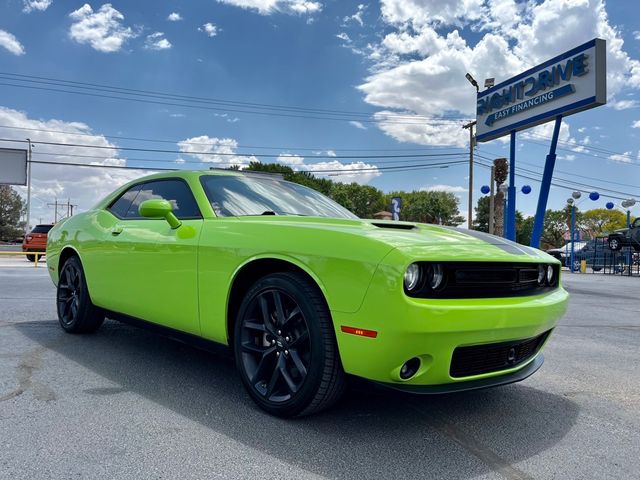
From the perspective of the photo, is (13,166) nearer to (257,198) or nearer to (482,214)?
(257,198)

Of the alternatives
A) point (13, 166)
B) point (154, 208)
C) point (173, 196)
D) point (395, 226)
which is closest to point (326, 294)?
point (395, 226)

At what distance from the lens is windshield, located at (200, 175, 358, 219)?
3.37m

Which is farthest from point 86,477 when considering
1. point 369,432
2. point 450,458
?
point 450,458

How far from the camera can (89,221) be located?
14.8 feet

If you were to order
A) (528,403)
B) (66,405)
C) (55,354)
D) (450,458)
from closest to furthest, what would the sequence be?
1. (450,458)
2. (66,405)
3. (528,403)
4. (55,354)

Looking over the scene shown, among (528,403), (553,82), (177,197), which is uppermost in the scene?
(553,82)

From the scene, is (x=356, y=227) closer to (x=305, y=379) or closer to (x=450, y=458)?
(x=305, y=379)

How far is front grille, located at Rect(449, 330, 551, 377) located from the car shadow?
1.08ft

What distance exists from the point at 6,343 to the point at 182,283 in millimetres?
2246

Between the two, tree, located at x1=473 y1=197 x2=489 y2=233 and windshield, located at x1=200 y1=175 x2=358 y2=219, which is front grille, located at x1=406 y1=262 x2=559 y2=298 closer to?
windshield, located at x1=200 y1=175 x2=358 y2=219

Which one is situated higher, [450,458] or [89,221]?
[89,221]

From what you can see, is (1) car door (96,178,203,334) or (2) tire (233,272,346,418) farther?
A: (1) car door (96,178,203,334)

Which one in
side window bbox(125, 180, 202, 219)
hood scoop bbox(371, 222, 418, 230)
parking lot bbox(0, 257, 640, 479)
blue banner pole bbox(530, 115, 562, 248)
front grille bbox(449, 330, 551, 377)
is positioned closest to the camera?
parking lot bbox(0, 257, 640, 479)

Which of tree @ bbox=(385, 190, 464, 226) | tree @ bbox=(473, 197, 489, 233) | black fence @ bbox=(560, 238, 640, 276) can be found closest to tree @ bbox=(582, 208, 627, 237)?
tree @ bbox=(473, 197, 489, 233)
